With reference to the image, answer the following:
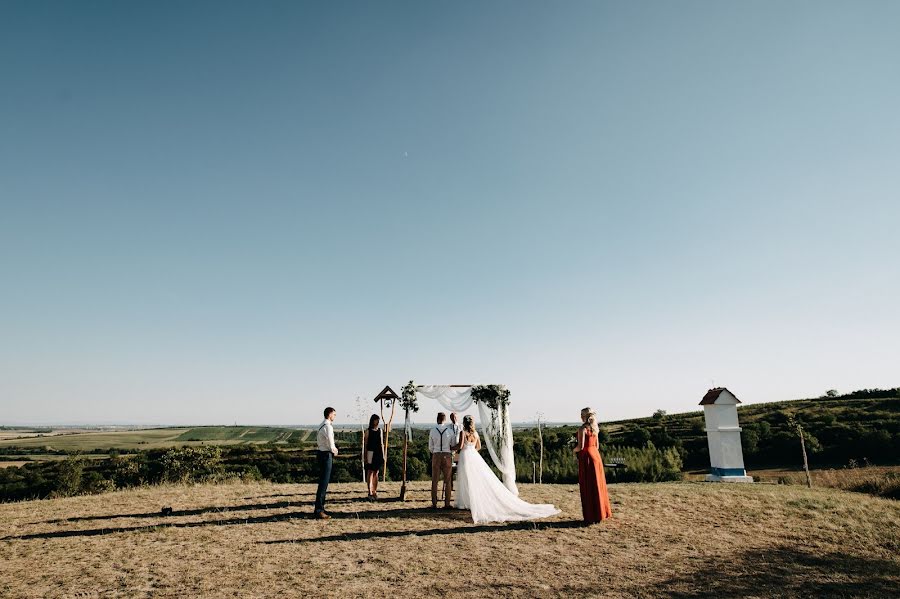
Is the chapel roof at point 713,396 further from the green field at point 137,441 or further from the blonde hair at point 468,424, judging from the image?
the green field at point 137,441

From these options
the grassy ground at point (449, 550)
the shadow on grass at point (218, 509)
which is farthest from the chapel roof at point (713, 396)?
the shadow on grass at point (218, 509)

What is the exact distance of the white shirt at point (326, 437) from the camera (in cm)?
986

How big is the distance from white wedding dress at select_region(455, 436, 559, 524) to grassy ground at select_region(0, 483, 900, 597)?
43 centimetres

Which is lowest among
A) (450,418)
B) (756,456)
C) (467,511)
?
(756,456)

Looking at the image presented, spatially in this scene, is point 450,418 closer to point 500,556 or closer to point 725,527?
point 500,556

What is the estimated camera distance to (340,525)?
30.9ft

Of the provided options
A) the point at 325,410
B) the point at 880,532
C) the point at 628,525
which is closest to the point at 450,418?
the point at 325,410

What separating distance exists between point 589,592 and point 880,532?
6.92m

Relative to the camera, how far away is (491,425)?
13852mm

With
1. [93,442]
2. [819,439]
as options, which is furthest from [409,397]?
[93,442]

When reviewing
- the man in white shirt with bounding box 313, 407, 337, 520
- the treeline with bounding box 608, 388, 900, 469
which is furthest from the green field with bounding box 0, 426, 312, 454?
the man in white shirt with bounding box 313, 407, 337, 520

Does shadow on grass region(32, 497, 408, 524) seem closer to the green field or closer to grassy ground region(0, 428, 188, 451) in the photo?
the green field

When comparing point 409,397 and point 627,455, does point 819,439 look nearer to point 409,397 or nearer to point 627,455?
point 627,455

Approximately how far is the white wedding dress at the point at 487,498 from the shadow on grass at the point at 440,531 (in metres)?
0.33
